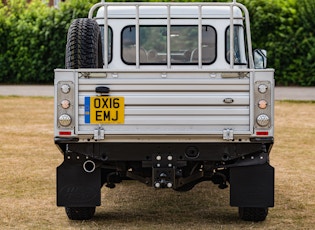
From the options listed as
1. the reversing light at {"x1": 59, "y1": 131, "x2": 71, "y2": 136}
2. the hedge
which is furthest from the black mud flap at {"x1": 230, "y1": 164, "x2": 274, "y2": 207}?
the hedge

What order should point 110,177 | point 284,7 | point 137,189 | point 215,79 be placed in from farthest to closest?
point 284,7, point 137,189, point 110,177, point 215,79

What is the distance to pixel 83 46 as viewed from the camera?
8.37 metres

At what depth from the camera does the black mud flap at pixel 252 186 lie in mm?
8078

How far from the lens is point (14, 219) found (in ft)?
28.3

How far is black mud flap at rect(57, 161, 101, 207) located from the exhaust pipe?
1.2 inches

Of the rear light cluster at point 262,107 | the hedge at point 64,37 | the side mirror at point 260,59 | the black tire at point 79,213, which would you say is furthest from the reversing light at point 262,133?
the hedge at point 64,37

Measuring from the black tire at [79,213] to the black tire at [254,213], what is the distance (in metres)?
1.46

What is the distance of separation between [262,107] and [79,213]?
6.79 feet

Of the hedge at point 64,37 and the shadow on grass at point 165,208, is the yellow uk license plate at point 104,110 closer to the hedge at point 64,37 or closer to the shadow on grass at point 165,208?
the shadow on grass at point 165,208

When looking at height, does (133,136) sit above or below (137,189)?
above

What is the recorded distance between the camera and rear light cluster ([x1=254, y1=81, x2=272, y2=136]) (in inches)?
306

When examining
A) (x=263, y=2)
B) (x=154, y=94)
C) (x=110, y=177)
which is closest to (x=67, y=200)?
(x=110, y=177)

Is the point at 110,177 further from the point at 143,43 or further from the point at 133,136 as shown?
the point at 143,43

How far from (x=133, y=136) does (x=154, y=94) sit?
16.5 inches
